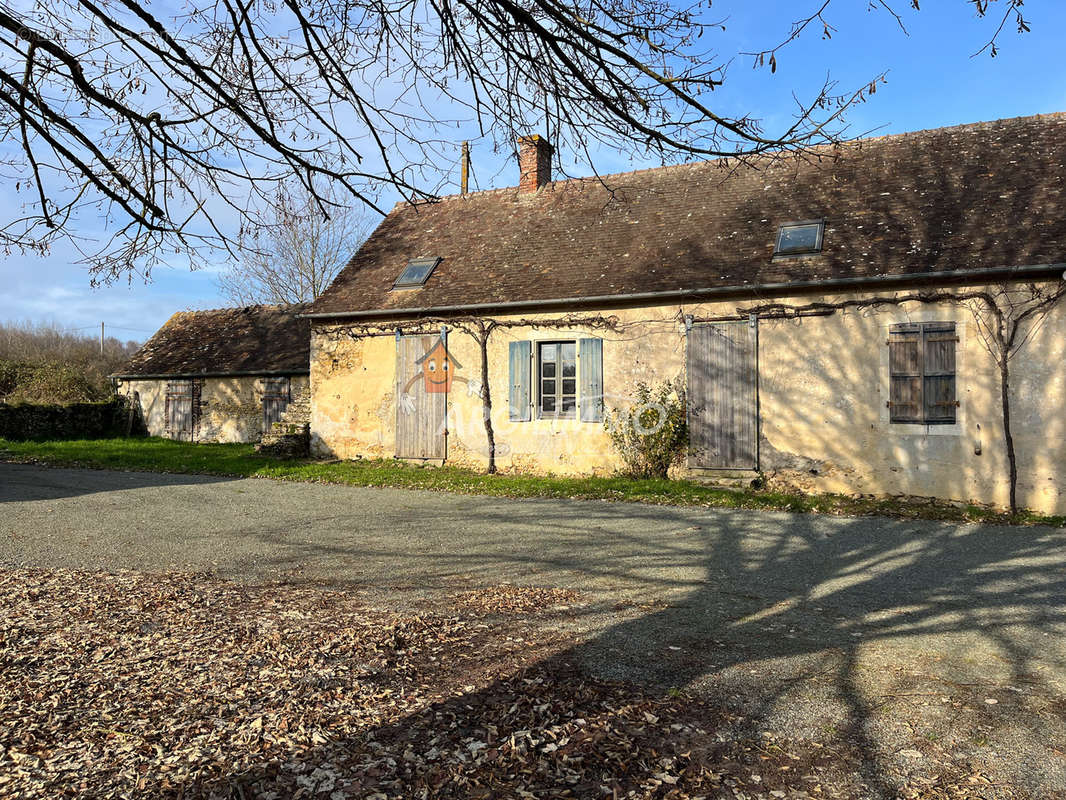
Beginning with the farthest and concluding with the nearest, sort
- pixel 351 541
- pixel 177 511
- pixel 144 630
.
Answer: pixel 177 511 → pixel 351 541 → pixel 144 630

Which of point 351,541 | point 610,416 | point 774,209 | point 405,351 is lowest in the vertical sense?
point 351,541

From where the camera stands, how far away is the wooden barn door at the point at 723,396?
11.7 metres

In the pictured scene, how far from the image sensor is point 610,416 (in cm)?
1267

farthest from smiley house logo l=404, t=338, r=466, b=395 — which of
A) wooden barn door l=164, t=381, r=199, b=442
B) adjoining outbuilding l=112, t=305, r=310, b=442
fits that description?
wooden barn door l=164, t=381, r=199, b=442

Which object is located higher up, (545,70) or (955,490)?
(545,70)

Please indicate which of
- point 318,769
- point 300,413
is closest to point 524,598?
point 318,769

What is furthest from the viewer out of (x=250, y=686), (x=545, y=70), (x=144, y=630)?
(x=144, y=630)

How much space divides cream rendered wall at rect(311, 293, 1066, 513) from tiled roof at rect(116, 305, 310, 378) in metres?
8.62

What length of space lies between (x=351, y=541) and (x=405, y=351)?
7.48 m

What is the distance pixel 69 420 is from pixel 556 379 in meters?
16.2

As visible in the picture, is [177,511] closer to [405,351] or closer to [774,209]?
[405,351]

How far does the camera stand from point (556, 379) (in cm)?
1327

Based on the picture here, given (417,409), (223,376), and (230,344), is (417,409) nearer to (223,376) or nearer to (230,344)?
(223,376)

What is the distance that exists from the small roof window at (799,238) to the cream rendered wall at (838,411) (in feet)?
2.88
